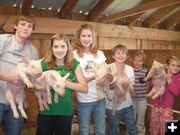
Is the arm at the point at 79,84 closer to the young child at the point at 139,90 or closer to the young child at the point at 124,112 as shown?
the young child at the point at 124,112

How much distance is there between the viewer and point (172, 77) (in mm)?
2512

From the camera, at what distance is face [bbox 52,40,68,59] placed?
1960 millimetres

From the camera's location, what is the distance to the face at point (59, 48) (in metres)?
1.96

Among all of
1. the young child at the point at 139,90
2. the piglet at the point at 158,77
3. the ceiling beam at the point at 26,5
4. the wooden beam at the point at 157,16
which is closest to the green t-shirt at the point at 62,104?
the piglet at the point at 158,77

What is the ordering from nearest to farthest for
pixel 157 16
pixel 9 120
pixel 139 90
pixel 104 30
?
pixel 9 120, pixel 139 90, pixel 104 30, pixel 157 16

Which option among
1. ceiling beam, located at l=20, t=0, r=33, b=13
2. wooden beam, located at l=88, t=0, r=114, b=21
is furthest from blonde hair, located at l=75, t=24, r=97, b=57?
wooden beam, located at l=88, t=0, r=114, b=21

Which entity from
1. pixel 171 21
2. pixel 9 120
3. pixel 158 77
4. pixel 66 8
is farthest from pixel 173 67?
pixel 171 21

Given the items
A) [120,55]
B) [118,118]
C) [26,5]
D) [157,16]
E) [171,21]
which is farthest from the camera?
[171,21]

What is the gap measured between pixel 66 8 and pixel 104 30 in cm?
95

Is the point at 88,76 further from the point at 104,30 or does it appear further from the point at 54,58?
the point at 104,30

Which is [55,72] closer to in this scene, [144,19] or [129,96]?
[129,96]

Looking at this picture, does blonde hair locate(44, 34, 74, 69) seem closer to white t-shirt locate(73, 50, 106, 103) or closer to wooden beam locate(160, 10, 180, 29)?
white t-shirt locate(73, 50, 106, 103)

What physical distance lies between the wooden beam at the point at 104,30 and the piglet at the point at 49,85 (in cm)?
256

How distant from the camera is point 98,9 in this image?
5176 millimetres
